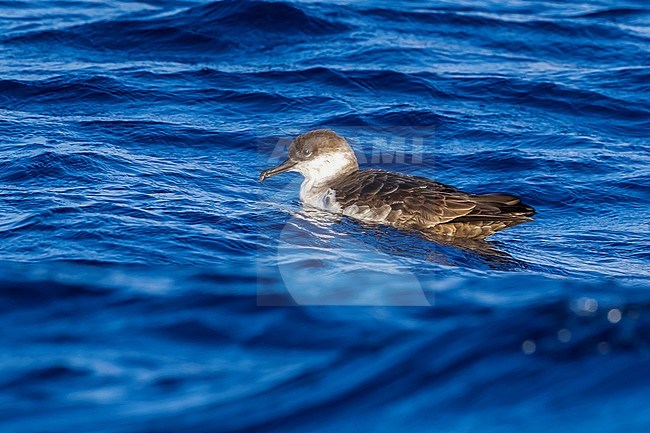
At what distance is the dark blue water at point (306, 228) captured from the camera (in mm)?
5273

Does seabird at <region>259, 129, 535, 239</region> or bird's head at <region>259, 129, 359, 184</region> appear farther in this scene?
bird's head at <region>259, 129, 359, 184</region>

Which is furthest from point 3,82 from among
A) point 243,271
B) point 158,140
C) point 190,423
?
point 190,423

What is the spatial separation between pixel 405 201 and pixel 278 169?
1605mm

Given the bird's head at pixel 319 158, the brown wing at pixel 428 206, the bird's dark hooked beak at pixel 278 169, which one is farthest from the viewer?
the bird's head at pixel 319 158

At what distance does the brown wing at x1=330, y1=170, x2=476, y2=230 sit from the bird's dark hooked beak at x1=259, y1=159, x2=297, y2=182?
35.8 inches

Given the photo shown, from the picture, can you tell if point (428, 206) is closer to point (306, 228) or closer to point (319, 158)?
point (306, 228)

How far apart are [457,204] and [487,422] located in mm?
3002

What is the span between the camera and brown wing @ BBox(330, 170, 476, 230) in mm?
7797

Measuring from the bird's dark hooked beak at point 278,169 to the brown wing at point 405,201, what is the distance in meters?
0.91

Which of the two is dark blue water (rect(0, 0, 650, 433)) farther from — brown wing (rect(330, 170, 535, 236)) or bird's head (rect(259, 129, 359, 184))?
bird's head (rect(259, 129, 359, 184))

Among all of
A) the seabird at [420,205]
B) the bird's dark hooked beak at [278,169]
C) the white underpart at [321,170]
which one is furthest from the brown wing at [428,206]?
the bird's dark hooked beak at [278,169]

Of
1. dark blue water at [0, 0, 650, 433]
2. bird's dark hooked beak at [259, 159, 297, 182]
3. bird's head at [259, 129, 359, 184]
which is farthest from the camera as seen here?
bird's head at [259, 129, 359, 184]

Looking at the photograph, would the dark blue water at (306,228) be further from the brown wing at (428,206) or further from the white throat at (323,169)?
the white throat at (323,169)

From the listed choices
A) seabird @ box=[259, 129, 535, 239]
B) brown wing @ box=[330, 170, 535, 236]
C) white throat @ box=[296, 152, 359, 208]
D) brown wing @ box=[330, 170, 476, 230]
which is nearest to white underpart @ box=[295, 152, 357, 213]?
white throat @ box=[296, 152, 359, 208]
